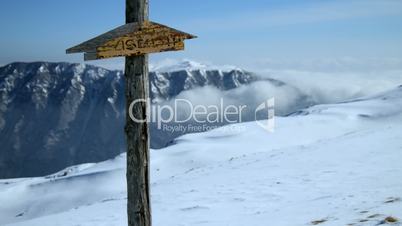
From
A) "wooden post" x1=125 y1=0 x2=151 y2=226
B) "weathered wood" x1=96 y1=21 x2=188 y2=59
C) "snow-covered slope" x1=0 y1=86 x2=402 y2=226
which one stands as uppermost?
"weathered wood" x1=96 y1=21 x2=188 y2=59

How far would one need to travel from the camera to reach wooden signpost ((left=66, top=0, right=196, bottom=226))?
7488 millimetres

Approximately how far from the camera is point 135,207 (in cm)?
772

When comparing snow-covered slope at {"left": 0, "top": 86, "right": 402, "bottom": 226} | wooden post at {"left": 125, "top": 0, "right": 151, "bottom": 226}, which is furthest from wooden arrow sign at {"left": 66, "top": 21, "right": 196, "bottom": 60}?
snow-covered slope at {"left": 0, "top": 86, "right": 402, "bottom": 226}

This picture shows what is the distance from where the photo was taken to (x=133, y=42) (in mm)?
7500

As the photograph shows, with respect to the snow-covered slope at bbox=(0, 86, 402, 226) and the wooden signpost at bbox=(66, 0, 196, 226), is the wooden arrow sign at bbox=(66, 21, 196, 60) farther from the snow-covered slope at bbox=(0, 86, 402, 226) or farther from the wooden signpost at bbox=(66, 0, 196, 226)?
the snow-covered slope at bbox=(0, 86, 402, 226)

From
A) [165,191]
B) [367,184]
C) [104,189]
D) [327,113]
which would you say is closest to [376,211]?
[367,184]

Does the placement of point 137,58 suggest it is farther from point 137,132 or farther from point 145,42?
point 137,132

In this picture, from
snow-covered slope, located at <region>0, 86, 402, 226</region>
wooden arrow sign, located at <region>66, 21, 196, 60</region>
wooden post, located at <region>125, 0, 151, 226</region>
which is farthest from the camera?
snow-covered slope, located at <region>0, 86, 402, 226</region>

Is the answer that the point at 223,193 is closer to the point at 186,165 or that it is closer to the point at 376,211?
the point at 376,211

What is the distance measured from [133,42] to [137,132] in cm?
145

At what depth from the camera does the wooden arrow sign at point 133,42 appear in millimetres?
7469

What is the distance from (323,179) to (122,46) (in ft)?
41.1

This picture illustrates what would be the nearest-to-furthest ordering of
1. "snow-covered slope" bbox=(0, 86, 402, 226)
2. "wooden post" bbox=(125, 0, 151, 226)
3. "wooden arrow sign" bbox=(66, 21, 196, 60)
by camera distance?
"wooden arrow sign" bbox=(66, 21, 196, 60) < "wooden post" bbox=(125, 0, 151, 226) < "snow-covered slope" bbox=(0, 86, 402, 226)

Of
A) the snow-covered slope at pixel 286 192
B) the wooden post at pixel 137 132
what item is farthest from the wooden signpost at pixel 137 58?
the snow-covered slope at pixel 286 192
